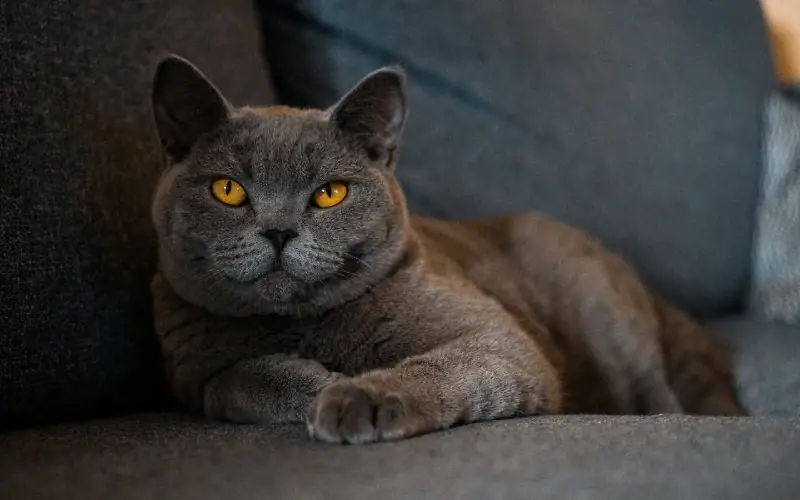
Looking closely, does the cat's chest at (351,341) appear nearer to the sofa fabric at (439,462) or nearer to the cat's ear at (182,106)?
the sofa fabric at (439,462)

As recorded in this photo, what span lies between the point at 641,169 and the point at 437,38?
441mm

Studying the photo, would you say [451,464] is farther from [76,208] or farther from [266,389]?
[76,208]

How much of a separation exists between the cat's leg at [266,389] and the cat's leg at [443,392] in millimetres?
65

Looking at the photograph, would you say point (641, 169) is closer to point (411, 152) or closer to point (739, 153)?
point (739, 153)

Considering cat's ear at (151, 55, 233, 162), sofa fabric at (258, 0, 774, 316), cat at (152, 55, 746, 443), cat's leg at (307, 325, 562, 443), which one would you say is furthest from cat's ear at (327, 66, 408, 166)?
sofa fabric at (258, 0, 774, 316)

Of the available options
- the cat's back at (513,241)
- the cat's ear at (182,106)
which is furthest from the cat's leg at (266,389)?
the cat's back at (513,241)

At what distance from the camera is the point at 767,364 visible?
137 cm

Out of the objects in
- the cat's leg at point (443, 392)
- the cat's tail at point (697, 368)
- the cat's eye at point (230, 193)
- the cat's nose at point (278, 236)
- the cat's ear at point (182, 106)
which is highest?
the cat's ear at point (182, 106)

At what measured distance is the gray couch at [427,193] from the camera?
73cm

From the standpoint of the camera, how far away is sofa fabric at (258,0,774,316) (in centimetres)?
152

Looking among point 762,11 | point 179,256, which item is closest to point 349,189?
point 179,256

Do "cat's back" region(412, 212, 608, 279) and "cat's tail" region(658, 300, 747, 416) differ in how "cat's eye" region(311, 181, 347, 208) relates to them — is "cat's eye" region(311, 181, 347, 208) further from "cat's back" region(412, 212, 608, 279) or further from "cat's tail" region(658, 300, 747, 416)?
"cat's tail" region(658, 300, 747, 416)

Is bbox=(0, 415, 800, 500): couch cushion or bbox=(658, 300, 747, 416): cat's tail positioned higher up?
bbox=(0, 415, 800, 500): couch cushion

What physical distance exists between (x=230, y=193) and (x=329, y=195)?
0.37ft
